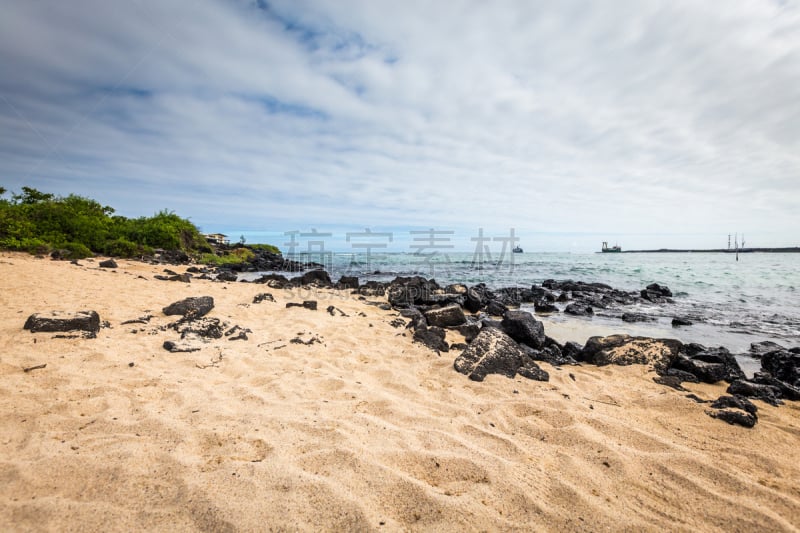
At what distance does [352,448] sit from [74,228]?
897 inches

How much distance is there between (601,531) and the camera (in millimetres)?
2090

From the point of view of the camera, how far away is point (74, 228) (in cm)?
1742

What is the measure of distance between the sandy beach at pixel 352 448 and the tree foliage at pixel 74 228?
47.9 ft

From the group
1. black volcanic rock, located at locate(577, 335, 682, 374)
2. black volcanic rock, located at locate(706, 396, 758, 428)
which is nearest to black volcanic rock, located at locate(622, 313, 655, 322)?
black volcanic rock, located at locate(577, 335, 682, 374)

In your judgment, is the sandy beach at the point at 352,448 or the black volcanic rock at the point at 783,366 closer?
the sandy beach at the point at 352,448

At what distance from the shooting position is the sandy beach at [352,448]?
2.11m

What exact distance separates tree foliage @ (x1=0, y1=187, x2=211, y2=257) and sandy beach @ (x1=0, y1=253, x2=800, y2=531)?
1459 cm

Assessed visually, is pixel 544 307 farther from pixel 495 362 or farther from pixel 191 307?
pixel 191 307

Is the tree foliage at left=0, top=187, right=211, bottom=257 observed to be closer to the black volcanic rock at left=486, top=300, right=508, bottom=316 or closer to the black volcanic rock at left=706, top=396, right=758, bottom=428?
the black volcanic rock at left=486, top=300, right=508, bottom=316

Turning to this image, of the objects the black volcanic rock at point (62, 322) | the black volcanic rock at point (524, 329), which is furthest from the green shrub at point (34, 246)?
the black volcanic rock at point (524, 329)

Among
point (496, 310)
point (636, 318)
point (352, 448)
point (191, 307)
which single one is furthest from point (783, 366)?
point (191, 307)

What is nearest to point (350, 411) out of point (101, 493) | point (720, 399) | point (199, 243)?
point (101, 493)

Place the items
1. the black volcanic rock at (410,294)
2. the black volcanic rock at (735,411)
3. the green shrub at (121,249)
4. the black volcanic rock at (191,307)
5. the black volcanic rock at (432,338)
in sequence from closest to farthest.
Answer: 1. the black volcanic rock at (735,411)
2. the black volcanic rock at (432,338)
3. the black volcanic rock at (191,307)
4. the black volcanic rock at (410,294)
5. the green shrub at (121,249)

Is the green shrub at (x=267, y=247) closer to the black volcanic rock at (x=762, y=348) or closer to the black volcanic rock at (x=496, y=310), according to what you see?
the black volcanic rock at (x=496, y=310)
